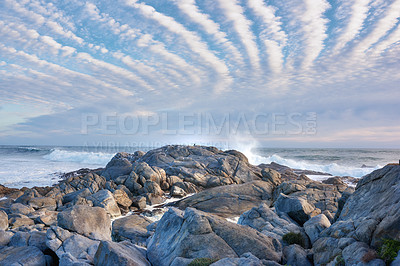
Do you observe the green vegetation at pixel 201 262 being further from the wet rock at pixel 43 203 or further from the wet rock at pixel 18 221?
the wet rock at pixel 43 203

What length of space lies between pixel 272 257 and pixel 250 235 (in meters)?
Answer: 1.49

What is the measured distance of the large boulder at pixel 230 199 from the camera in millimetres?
32344

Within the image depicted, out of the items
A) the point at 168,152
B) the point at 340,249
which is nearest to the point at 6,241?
the point at 340,249

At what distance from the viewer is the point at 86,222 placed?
17.1m

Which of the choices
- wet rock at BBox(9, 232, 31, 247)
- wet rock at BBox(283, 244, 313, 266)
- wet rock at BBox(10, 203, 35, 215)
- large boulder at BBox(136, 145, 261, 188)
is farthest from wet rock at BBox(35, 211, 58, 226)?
large boulder at BBox(136, 145, 261, 188)

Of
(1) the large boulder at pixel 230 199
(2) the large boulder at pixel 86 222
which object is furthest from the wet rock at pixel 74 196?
(2) the large boulder at pixel 86 222

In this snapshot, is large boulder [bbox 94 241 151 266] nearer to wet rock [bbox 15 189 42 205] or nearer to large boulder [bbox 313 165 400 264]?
large boulder [bbox 313 165 400 264]

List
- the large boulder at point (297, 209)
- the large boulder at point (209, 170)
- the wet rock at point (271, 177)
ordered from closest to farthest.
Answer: the large boulder at point (297, 209)
the wet rock at point (271, 177)
the large boulder at point (209, 170)

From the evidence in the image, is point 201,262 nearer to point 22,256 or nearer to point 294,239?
point 294,239

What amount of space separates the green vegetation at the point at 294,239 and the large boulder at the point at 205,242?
8.59ft

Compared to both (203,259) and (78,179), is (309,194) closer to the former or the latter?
(203,259)

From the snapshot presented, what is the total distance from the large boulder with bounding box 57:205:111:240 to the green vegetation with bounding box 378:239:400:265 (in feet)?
50.6

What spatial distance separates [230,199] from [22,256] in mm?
25070

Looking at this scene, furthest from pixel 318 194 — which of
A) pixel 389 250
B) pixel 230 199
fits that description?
pixel 389 250
